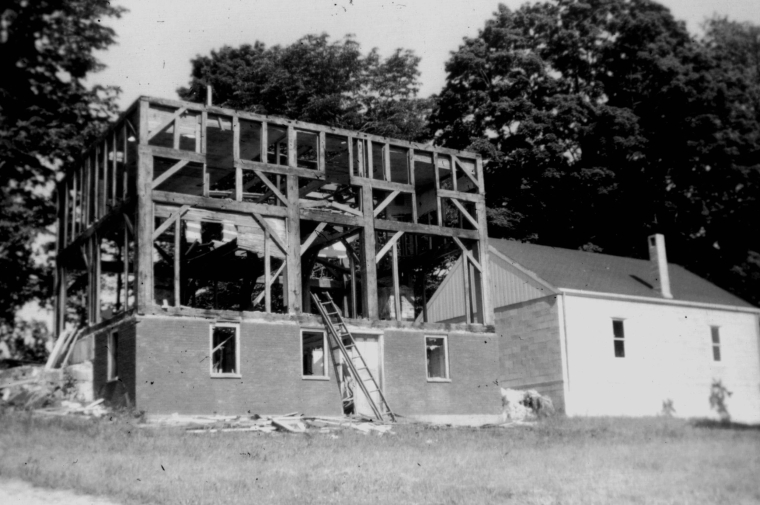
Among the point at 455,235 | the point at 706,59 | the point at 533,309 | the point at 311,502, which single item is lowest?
the point at 311,502

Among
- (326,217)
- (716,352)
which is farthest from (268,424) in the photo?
(716,352)

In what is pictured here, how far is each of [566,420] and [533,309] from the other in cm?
520

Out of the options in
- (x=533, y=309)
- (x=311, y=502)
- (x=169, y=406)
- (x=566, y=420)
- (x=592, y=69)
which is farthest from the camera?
(x=592, y=69)

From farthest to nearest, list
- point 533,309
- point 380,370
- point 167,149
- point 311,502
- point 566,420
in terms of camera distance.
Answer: point 533,309 → point 566,420 → point 380,370 → point 167,149 → point 311,502

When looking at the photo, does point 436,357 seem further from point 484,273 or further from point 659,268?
point 659,268

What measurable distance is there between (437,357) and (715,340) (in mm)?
15588

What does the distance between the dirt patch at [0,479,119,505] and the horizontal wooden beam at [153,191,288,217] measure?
11369mm

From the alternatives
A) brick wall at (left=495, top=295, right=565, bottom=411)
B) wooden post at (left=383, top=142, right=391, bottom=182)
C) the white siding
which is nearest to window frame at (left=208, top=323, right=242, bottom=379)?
wooden post at (left=383, top=142, right=391, bottom=182)

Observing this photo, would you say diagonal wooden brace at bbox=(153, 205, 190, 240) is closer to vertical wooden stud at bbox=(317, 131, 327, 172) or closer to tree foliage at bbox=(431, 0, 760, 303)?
vertical wooden stud at bbox=(317, 131, 327, 172)

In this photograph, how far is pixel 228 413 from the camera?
2420 centimetres

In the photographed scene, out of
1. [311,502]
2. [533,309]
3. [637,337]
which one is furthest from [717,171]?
[311,502]

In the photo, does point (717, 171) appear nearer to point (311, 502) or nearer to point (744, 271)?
point (744, 271)

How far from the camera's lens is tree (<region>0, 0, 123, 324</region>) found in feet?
118

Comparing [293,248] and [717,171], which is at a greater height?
[717,171]
